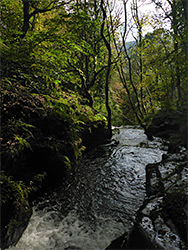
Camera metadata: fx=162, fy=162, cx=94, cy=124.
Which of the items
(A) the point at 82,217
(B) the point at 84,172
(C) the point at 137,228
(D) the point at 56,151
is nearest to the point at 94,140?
(B) the point at 84,172

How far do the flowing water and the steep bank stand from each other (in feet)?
0.97

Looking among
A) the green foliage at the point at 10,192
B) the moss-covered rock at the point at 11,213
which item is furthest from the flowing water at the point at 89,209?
the green foliage at the point at 10,192

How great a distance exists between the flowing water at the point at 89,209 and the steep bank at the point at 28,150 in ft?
0.97

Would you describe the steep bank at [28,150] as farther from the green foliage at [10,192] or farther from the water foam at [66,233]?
the water foam at [66,233]

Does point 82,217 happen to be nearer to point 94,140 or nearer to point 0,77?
point 0,77

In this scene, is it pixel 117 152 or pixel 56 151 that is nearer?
pixel 56 151

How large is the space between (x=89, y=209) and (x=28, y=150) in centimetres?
177

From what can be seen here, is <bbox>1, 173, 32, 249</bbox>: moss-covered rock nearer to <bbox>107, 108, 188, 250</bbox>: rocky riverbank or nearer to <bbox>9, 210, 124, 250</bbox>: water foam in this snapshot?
<bbox>9, 210, 124, 250</bbox>: water foam

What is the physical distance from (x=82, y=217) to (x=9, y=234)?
1225mm

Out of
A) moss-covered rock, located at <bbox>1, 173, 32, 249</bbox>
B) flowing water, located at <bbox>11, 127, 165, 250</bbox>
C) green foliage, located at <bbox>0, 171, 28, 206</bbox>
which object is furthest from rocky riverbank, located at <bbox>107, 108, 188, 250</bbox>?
green foliage, located at <bbox>0, 171, 28, 206</bbox>

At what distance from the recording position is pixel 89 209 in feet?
10.6

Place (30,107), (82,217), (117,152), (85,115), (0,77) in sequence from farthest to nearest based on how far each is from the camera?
(117,152)
(85,115)
(30,107)
(0,77)
(82,217)

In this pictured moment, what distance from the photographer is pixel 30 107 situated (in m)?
3.85

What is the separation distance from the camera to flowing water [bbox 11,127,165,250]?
2.52 meters
